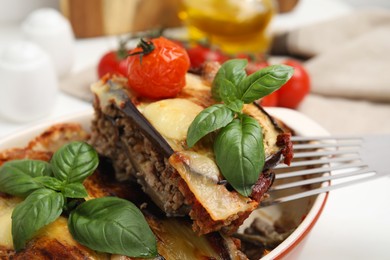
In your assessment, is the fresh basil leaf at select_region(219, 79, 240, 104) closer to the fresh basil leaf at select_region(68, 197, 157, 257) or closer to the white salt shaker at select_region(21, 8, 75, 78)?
the fresh basil leaf at select_region(68, 197, 157, 257)

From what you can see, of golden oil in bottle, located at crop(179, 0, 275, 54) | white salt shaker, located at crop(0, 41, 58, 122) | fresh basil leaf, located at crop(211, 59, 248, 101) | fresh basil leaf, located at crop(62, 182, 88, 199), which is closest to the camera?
fresh basil leaf, located at crop(62, 182, 88, 199)

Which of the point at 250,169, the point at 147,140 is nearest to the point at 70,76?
the point at 147,140

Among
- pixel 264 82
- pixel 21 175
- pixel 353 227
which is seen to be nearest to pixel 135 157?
pixel 21 175

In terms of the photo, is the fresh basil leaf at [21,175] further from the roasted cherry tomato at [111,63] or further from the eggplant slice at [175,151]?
the roasted cherry tomato at [111,63]

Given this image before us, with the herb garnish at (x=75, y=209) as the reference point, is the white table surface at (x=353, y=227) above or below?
below

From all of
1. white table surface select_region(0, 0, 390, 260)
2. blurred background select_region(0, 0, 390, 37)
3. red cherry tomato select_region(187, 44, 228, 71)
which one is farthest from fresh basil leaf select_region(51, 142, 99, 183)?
blurred background select_region(0, 0, 390, 37)

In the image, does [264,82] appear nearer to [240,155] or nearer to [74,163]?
[240,155]

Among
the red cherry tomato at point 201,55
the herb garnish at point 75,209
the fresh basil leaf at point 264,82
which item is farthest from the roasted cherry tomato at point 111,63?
the fresh basil leaf at point 264,82
